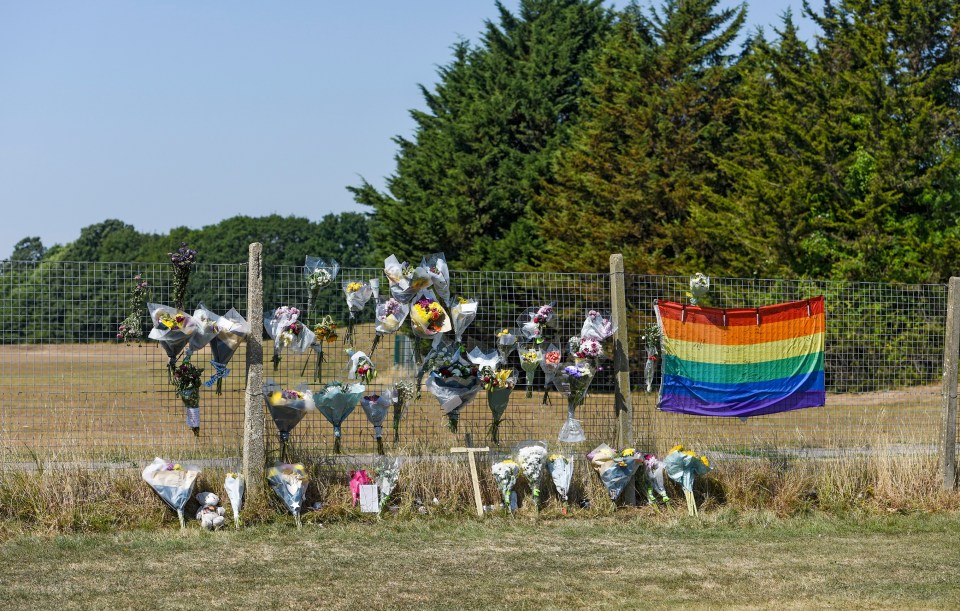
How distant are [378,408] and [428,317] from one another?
77 centimetres

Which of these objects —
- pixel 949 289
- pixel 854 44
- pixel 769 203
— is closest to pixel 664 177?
pixel 769 203

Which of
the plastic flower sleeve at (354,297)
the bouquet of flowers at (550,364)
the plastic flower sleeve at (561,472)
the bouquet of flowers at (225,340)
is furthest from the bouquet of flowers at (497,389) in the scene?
the bouquet of flowers at (225,340)

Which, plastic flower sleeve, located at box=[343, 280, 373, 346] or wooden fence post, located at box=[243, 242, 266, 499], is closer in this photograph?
wooden fence post, located at box=[243, 242, 266, 499]

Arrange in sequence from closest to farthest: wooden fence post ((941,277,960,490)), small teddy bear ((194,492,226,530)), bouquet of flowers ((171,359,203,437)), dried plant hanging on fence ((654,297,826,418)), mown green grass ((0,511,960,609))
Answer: mown green grass ((0,511,960,609)), small teddy bear ((194,492,226,530)), bouquet of flowers ((171,359,203,437)), dried plant hanging on fence ((654,297,826,418)), wooden fence post ((941,277,960,490))

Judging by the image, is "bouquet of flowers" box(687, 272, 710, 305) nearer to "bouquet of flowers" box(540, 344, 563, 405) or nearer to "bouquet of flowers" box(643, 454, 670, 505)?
"bouquet of flowers" box(540, 344, 563, 405)

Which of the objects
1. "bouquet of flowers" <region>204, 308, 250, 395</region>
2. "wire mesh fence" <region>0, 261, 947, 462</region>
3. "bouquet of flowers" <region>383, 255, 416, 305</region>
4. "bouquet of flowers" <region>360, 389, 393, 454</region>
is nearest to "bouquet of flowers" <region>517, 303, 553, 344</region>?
"wire mesh fence" <region>0, 261, 947, 462</region>

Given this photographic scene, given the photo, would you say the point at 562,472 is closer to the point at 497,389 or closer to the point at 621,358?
the point at 497,389

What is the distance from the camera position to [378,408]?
24.6 feet

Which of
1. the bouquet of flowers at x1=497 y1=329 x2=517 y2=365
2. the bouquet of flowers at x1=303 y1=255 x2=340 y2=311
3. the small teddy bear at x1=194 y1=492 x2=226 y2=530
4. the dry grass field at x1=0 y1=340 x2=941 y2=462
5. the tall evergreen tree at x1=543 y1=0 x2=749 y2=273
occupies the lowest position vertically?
the small teddy bear at x1=194 y1=492 x2=226 y2=530

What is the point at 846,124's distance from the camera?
19.7 m

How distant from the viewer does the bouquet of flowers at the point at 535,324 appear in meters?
7.84

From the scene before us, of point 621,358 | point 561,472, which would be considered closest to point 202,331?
point 561,472

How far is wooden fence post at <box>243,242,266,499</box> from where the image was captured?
707cm

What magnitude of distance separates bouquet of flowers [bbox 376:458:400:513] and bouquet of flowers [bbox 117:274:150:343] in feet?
6.36
